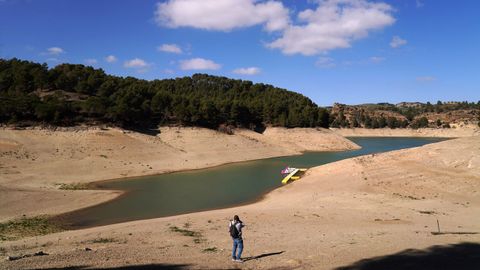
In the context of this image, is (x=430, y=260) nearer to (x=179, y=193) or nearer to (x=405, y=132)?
(x=179, y=193)

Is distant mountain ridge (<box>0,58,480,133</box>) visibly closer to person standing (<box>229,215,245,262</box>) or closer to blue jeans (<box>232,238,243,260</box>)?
person standing (<box>229,215,245,262</box>)

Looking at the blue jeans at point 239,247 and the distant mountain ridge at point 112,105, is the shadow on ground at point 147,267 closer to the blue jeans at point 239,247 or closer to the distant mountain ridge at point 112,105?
the blue jeans at point 239,247

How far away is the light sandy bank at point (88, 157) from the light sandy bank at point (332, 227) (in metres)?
11.0

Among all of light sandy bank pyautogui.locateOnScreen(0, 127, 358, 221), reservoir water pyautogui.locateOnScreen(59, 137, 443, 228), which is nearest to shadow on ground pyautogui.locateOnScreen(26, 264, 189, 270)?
reservoir water pyautogui.locateOnScreen(59, 137, 443, 228)

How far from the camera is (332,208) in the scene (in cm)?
2653

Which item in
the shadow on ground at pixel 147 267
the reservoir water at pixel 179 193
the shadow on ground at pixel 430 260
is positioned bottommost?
the reservoir water at pixel 179 193

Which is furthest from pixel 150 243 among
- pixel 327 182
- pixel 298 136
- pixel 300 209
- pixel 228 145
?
pixel 298 136

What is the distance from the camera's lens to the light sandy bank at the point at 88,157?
31.0 metres

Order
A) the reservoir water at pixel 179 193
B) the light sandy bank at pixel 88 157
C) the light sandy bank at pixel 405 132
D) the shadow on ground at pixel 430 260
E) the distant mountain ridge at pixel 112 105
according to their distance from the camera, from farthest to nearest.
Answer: the light sandy bank at pixel 405 132, the distant mountain ridge at pixel 112 105, the light sandy bank at pixel 88 157, the reservoir water at pixel 179 193, the shadow on ground at pixel 430 260

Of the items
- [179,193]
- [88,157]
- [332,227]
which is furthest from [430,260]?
[88,157]

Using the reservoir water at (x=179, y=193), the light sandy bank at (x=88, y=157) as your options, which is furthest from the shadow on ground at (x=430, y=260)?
the light sandy bank at (x=88, y=157)

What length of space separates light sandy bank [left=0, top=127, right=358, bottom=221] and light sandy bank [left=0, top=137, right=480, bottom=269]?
1102cm

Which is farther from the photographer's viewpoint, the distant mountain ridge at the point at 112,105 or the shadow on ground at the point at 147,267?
the distant mountain ridge at the point at 112,105

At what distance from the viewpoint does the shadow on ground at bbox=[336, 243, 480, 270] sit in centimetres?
1256
